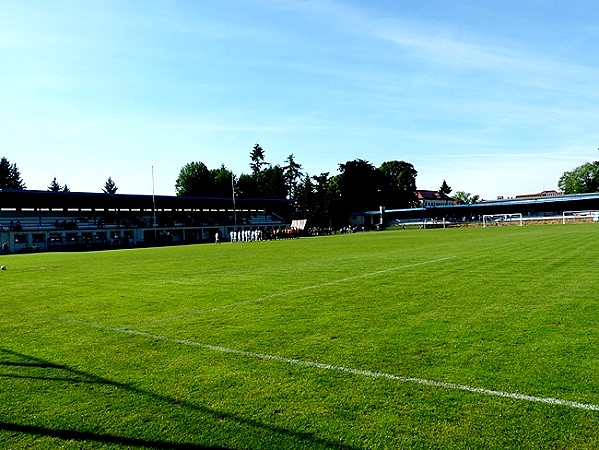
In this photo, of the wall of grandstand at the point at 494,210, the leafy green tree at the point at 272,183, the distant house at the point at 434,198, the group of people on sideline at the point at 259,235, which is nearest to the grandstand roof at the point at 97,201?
the group of people on sideline at the point at 259,235

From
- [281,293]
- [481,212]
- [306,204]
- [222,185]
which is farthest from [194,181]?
[281,293]

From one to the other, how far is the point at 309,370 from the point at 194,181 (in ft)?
358

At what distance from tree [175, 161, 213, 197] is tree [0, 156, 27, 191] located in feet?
120

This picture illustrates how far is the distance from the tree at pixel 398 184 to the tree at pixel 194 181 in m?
45.3

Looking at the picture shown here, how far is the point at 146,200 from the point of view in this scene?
67.8 m

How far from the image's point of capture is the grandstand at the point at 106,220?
56.1 meters

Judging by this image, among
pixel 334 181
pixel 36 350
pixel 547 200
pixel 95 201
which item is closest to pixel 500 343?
pixel 36 350

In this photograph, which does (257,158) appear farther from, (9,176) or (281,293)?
(281,293)

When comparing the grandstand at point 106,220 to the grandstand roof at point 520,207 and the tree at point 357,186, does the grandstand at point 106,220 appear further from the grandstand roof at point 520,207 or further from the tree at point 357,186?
the grandstand roof at point 520,207

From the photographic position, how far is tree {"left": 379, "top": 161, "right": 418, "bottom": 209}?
122 metres

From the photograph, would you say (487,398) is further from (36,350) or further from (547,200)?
(547,200)

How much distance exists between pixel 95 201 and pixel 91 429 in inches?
2604

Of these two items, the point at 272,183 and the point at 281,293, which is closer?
the point at 281,293

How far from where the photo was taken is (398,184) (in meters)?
127
